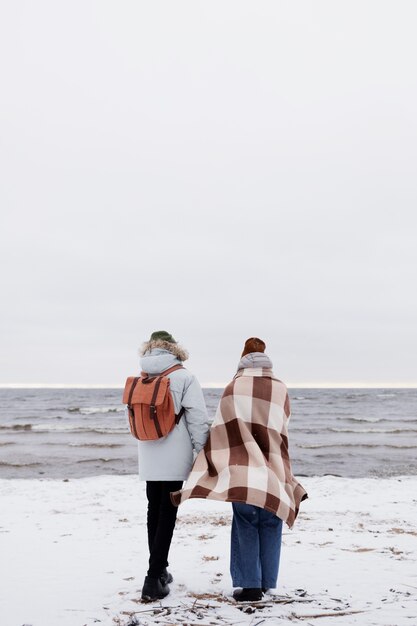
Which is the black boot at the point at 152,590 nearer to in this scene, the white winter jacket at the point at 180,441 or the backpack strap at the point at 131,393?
the white winter jacket at the point at 180,441

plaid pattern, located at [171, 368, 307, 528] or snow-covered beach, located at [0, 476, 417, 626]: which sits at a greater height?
plaid pattern, located at [171, 368, 307, 528]

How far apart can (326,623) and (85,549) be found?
320 centimetres

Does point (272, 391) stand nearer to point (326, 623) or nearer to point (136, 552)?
point (326, 623)

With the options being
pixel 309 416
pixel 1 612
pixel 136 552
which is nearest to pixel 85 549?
pixel 136 552

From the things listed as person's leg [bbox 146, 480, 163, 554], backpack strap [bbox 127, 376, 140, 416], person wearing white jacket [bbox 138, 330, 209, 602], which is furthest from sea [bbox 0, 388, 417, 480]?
backpack strap [bbox 127, 376, 140, 416]

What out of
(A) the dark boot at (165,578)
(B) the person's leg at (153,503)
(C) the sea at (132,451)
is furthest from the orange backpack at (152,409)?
(C) the sea at (132,451)

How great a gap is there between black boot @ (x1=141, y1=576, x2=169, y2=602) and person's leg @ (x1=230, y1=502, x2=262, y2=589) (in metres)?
0.55

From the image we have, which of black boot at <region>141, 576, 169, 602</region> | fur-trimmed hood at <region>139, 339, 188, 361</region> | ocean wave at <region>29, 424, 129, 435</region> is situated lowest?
ocean wave at <region>29, 424, 129, 435</region>

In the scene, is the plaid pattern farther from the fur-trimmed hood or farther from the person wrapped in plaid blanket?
the fur-trimmed hood

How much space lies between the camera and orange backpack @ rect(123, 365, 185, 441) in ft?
14.0

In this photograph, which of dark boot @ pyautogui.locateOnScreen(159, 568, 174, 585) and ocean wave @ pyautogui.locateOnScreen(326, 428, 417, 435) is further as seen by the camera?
ocean wave @ pyautogui.locateOnScreen(326, 428, 417, 435)

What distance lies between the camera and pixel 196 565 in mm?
5309

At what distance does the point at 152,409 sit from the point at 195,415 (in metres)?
0.32

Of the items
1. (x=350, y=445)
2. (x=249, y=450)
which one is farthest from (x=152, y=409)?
(x=350, y=445)
